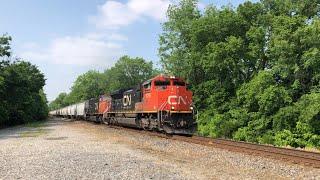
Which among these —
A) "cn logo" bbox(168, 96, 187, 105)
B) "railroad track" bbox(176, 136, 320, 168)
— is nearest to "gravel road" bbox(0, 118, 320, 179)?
"railroad track" bbox(176, 136, 320, 168)

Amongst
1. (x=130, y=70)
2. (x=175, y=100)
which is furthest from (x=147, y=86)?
(x=130, y=70)

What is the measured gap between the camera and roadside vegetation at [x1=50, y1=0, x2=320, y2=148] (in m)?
24.6

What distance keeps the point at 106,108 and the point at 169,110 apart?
19148 mm

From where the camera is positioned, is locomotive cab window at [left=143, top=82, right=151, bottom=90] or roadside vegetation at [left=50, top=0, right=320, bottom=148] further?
locomotive cab window at [left=143, top=82, right=151, bottom=90]

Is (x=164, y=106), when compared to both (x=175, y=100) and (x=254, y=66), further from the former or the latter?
(x=254, y=66)

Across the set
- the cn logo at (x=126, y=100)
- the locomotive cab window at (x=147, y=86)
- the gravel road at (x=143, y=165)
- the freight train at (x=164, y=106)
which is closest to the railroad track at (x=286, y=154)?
the gravel road at (x=143, y=165)

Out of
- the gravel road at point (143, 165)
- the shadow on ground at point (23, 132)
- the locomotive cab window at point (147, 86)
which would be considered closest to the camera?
the gravel road at point (143, 165)

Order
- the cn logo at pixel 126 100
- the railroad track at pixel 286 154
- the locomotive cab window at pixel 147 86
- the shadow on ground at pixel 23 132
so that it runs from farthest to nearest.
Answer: the cn logo at pixel 126 100 < the shadow on ground at pixel 23 132 < the locomotive cab window at pixel 147 86 < the railroad track at pixel 286 154

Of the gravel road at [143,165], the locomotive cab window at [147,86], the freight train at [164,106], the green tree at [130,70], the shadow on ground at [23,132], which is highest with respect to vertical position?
the green tree at [130,70]

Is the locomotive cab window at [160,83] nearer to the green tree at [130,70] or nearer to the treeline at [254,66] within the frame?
the treeline at [254,66]

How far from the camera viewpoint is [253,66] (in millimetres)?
33719

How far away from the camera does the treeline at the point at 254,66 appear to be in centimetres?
2461

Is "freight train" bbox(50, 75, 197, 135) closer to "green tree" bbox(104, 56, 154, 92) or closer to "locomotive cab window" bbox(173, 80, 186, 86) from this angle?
"locomotive cab window" bbox(173, 80, 186, 86)

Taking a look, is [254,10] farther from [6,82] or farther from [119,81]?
[119,81]
